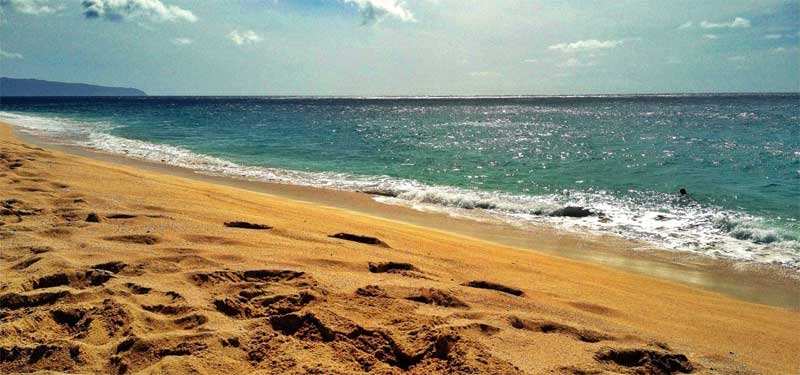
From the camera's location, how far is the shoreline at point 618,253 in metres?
6.54

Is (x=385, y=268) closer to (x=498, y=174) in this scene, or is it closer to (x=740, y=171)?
(x=498, y=174)

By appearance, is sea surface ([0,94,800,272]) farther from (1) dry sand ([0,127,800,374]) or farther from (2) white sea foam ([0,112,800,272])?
(1) dry sand ([0,127,800,374])

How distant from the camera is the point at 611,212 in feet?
37.2

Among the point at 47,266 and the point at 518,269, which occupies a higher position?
the point at 47,266

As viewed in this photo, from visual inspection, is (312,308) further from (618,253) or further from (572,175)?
(572,175)

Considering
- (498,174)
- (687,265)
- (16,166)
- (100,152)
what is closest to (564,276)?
(687,265)

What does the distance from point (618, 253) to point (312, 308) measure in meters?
6.36

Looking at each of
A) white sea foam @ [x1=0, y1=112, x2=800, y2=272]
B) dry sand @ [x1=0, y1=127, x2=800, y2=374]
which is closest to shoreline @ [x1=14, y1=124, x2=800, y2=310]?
white sea foam @ [x1=0, y1=112, x2=800, y2=272]

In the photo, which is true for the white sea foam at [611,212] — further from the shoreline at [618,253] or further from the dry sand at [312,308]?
the dry sand at [312,308]

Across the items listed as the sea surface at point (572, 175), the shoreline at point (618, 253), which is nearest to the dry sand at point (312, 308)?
the shoreline at point (618, 253)

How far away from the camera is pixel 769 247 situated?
27.6 ft

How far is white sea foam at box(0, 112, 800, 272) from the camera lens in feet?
28.1

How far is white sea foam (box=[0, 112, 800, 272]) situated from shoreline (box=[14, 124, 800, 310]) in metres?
0.48

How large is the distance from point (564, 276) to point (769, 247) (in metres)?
5.21
